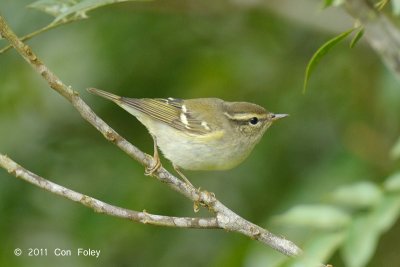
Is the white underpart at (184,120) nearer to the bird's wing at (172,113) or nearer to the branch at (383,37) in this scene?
the bird's wing at (172,113)

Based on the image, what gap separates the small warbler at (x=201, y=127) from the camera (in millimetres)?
4367

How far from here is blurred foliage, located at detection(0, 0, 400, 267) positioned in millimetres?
4887

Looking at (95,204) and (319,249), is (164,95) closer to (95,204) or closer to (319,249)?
(95,204)

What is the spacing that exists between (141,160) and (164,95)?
2198 mm

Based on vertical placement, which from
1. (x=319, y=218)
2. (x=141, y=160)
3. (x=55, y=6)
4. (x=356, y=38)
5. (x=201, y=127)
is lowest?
(x=319, y=218)

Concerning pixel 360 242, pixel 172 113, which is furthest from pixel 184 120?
pixel 360 242

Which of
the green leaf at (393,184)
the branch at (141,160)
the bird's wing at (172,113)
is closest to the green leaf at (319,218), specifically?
the green leaf at (393,184)

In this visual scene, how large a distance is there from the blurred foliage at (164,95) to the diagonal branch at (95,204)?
187 cm

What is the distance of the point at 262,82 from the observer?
5.44 meters

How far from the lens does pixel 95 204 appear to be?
2.76 m

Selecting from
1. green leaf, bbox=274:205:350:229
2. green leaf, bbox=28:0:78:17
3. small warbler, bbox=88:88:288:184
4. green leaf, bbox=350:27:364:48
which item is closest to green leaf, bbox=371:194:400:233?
green leaf, bbox=274:205:350:229

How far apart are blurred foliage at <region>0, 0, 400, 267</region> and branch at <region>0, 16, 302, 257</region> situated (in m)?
1.67

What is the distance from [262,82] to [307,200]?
1.42 meters

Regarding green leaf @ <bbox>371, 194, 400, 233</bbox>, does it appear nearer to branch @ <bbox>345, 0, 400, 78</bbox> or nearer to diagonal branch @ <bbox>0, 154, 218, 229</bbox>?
branch @ <bbox>345, 0, 400, 78</bbox>
